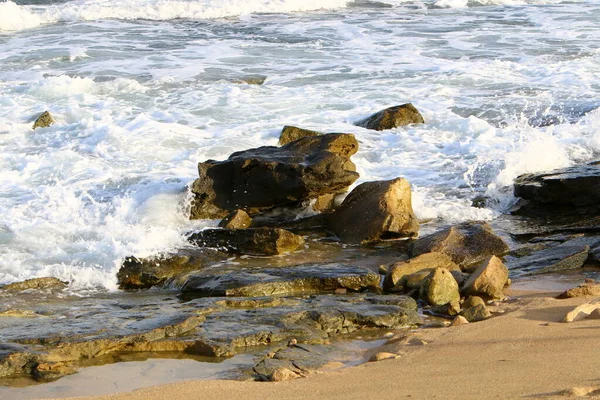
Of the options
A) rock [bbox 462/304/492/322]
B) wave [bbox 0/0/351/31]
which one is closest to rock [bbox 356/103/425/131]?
rock [bbox 462/304/492/322]

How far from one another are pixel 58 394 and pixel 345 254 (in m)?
3.44

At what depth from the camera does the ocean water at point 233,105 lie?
8523 millimetres

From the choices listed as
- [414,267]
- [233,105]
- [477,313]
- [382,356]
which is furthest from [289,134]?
[382,356]

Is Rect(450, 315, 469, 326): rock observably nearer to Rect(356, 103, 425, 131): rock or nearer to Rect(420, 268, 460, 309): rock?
Rect(420, 268, 460, 309): rock

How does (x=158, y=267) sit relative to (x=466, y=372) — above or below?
below

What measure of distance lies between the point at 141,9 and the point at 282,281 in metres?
→ 18.5

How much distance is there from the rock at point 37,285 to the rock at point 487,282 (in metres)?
3.20

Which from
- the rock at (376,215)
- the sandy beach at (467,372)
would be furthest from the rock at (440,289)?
the rock at (376,215)

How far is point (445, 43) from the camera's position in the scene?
18406 millimetres

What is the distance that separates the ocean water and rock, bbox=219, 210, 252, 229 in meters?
0.29

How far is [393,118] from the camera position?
37.6 ft

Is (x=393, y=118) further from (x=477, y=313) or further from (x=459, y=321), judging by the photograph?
(x=459, y=321)

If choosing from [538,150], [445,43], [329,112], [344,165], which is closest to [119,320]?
[344,165]

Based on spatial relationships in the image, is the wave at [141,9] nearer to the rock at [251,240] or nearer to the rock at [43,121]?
the rock at [43,121]
